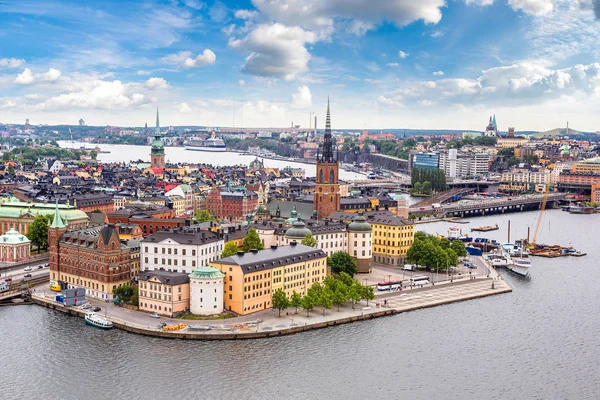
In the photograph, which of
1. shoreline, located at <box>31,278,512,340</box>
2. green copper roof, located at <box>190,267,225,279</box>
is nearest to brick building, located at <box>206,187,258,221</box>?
shoreline, located at <box>31,278,512,340</box>

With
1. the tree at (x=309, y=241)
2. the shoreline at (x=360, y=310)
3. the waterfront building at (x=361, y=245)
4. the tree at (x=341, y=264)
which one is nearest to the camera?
the shoreline at (x=360, y=310)

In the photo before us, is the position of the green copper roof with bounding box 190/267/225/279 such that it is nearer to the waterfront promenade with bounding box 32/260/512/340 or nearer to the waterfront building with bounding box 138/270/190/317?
the waterfront building with bounding box 138/270/190/317

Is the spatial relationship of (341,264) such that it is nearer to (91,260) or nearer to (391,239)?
(391,239)

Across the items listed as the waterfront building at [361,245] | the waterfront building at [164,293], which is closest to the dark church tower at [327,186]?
the waterfront building at [361,245]

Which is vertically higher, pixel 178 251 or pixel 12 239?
pixel 178 251

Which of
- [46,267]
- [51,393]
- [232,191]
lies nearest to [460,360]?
[51,393]

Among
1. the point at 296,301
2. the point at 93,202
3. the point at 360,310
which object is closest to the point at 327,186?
the point at 93,202

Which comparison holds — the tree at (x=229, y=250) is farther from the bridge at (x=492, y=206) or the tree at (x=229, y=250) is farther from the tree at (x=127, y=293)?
the bridge at (x=492, y=206)
